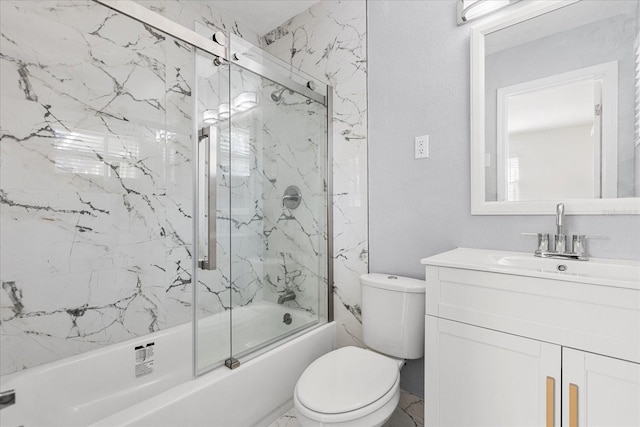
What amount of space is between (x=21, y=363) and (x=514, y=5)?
2702 millimetres

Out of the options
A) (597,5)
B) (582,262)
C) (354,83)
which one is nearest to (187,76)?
(354,83)

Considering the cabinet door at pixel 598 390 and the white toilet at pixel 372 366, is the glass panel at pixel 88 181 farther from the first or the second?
the cabinet door at pixel 598 390

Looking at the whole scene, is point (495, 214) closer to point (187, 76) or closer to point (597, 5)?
point (597, 5)

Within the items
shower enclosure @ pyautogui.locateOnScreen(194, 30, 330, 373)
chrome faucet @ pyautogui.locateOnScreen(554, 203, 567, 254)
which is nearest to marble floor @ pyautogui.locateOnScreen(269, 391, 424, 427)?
shower enclosure @ pyautogui.locateOnScreen(194, 30, 330, 373)

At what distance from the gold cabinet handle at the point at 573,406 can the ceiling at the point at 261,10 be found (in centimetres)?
238

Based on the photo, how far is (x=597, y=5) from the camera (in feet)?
3.98

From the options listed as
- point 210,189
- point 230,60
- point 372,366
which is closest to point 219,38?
point 230,60

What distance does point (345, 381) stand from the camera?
1269 millimetres

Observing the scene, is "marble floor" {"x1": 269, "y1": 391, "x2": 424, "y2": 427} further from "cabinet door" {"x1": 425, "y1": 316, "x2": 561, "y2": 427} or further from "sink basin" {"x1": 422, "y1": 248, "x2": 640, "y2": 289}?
"sink basin" {"x1": 422, "y1": 248, "x2": 640, "y2": 289}

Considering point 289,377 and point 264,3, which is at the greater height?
point 264,3

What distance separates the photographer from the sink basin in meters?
0.90

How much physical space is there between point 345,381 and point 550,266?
35.6 inches

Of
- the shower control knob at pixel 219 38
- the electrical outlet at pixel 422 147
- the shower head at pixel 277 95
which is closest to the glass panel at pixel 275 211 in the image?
the shower head at pixel 277 95

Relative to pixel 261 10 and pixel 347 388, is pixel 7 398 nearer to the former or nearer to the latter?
pixel 347 388
